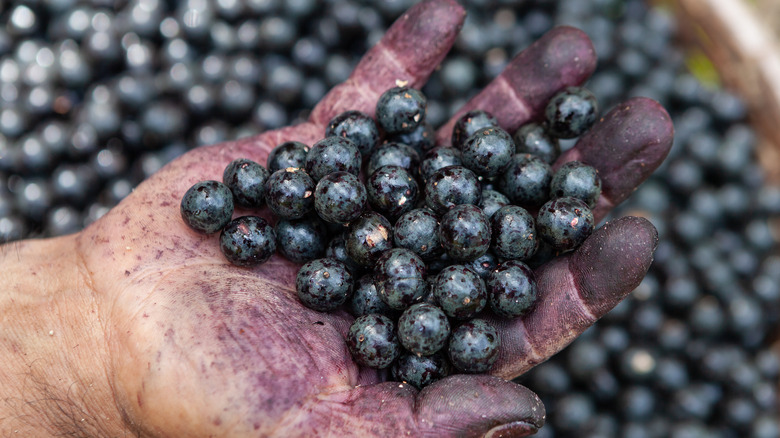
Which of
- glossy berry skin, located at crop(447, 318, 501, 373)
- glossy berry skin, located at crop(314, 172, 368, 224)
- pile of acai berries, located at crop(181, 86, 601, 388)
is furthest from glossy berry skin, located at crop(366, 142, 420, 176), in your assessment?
glossy berry skin, located at crop(447, 318, 501, 373)

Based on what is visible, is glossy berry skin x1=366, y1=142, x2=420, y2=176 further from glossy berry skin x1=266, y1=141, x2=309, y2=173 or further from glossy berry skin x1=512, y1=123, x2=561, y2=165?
glossy berry skin x1=512, y1=123, x2=561, y2=165

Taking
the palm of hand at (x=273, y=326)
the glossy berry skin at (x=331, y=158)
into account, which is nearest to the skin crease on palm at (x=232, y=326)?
the palm of hand at (x=273, y=326)

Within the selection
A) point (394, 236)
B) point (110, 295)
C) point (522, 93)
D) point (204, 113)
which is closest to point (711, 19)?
point (522, 93)

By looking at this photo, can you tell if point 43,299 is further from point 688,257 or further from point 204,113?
point 688,257

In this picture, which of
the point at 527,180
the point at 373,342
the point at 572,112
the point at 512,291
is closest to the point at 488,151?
the point at 527,180

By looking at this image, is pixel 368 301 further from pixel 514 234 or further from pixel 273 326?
pixel 514 234

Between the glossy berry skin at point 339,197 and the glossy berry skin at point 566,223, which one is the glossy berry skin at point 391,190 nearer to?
the glossy berry skin at point 339,197
